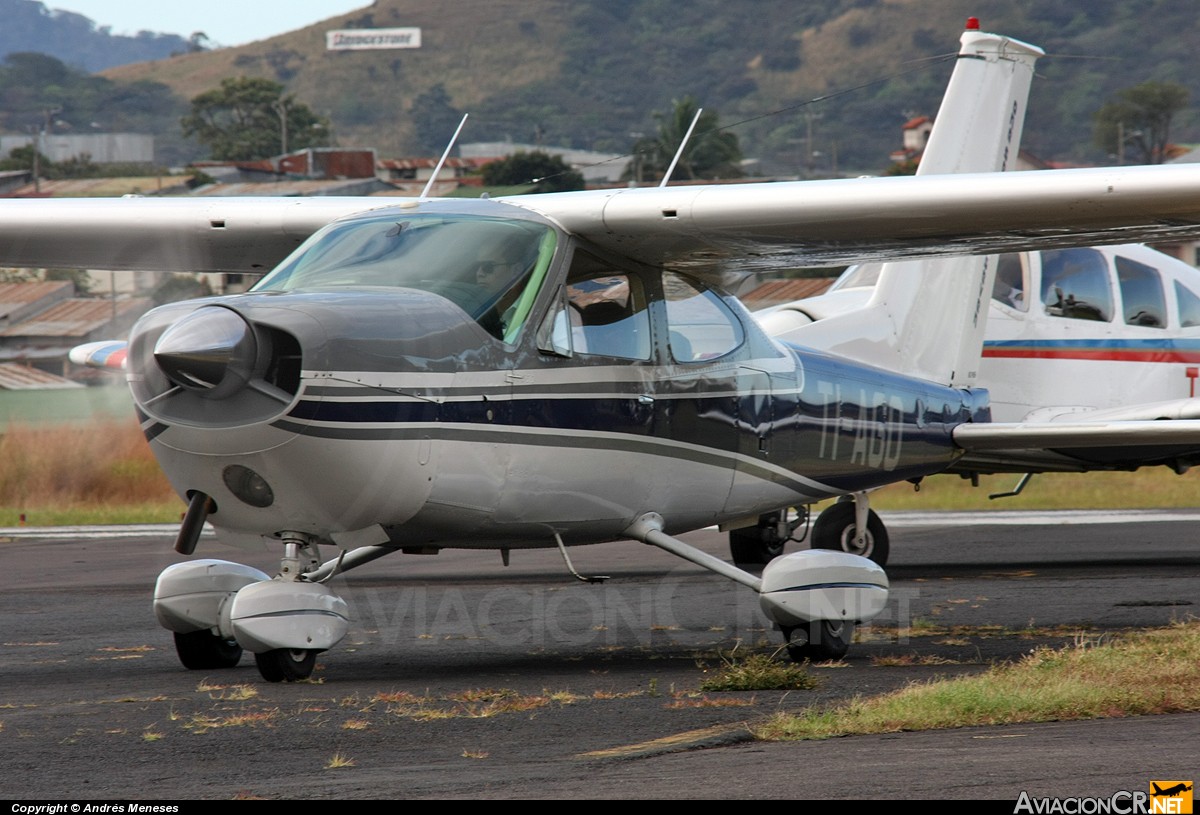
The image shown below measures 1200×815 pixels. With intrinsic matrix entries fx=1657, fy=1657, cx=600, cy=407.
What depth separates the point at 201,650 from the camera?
8.50 meters

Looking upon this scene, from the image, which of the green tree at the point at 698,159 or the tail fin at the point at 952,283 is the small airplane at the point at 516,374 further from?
the green tree at the point at 698,159

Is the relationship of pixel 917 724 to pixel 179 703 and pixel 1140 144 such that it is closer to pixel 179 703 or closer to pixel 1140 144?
pixel 179 703

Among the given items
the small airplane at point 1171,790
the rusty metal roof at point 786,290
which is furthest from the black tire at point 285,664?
the rusty metal roof at point 786,290

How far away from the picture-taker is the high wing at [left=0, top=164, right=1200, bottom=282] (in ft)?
27.7

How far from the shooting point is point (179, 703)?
723cm

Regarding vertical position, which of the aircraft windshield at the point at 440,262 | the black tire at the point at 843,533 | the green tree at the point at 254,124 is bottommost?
the black tire at the point at 843,533

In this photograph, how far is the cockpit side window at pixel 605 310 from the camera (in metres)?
8.60

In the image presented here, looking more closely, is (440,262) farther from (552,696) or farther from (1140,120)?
(1140,120)

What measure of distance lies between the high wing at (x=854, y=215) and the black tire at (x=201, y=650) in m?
2.44

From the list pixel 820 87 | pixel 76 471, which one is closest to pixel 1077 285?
pixel 76 471

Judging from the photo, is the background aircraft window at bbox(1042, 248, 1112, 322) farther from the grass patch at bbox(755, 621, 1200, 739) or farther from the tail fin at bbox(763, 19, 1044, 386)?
the grass patch at bbox(755, 621, 1200, 739)

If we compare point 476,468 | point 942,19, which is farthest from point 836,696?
point 942,19

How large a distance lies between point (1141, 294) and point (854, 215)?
7.66 metres

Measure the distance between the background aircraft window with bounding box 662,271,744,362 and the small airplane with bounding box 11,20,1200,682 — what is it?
0.06 ft
